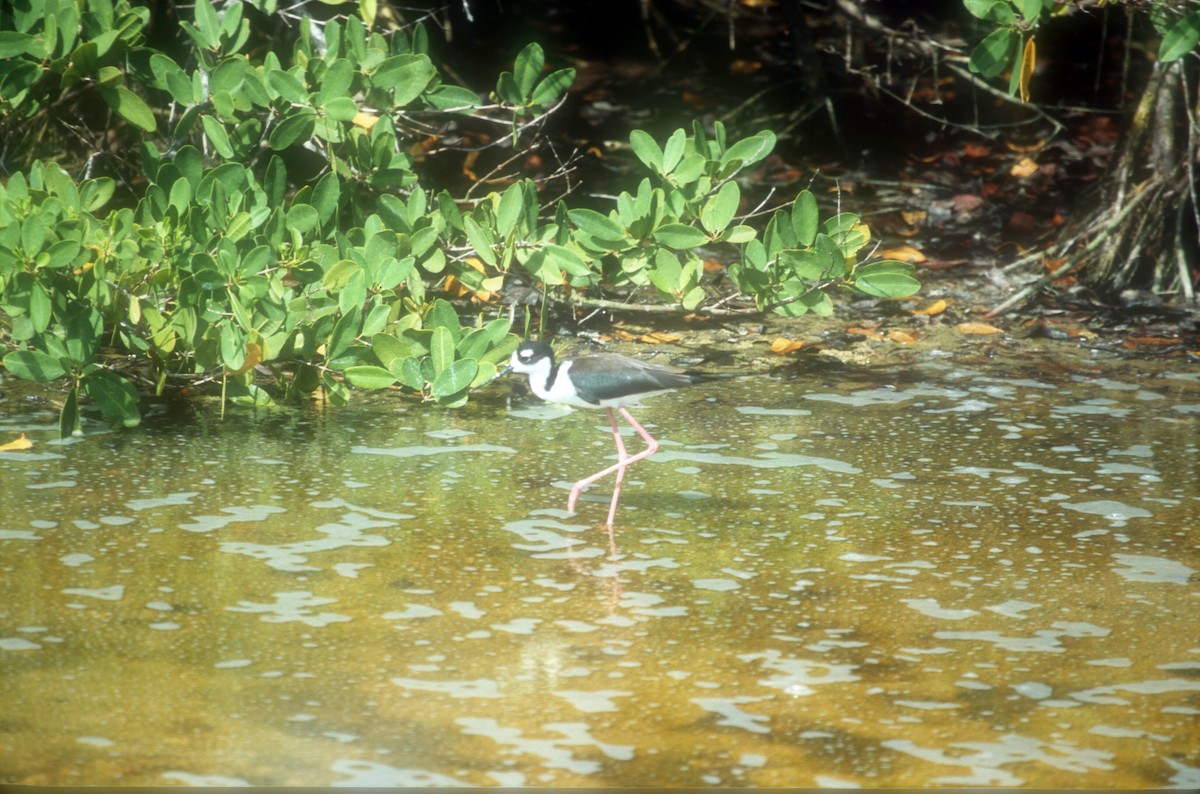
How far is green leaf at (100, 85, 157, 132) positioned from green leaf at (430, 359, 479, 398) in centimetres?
147

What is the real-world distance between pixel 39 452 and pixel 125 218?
88 cm

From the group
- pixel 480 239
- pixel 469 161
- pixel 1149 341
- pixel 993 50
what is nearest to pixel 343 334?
pixel 480 239

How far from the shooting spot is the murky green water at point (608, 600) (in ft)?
9.48

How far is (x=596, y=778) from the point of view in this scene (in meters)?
2.79

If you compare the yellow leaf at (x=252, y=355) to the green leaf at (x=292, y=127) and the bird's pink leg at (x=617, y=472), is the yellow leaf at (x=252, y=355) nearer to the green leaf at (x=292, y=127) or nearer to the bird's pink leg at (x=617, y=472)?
the green leaf at (x=292, y=127)

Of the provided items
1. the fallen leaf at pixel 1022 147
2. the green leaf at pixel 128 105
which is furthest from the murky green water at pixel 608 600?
the fallen leaf at pixel 1022 147

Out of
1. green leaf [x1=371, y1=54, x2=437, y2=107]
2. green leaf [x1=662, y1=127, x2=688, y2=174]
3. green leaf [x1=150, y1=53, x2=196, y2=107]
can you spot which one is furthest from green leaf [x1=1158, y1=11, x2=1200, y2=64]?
green leaf [x1=150, y1=53, x2=196, y2=107]

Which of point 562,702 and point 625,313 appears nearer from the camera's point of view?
point 562,702

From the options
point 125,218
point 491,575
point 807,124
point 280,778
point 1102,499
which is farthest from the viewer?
point 807,124

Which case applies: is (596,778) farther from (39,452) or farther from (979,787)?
(39,452)

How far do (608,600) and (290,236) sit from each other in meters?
2.20

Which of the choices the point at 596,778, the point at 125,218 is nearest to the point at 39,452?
the point at 125,218

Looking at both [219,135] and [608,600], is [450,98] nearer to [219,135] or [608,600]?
[219,135]

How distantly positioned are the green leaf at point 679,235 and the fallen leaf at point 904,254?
2.53 m
